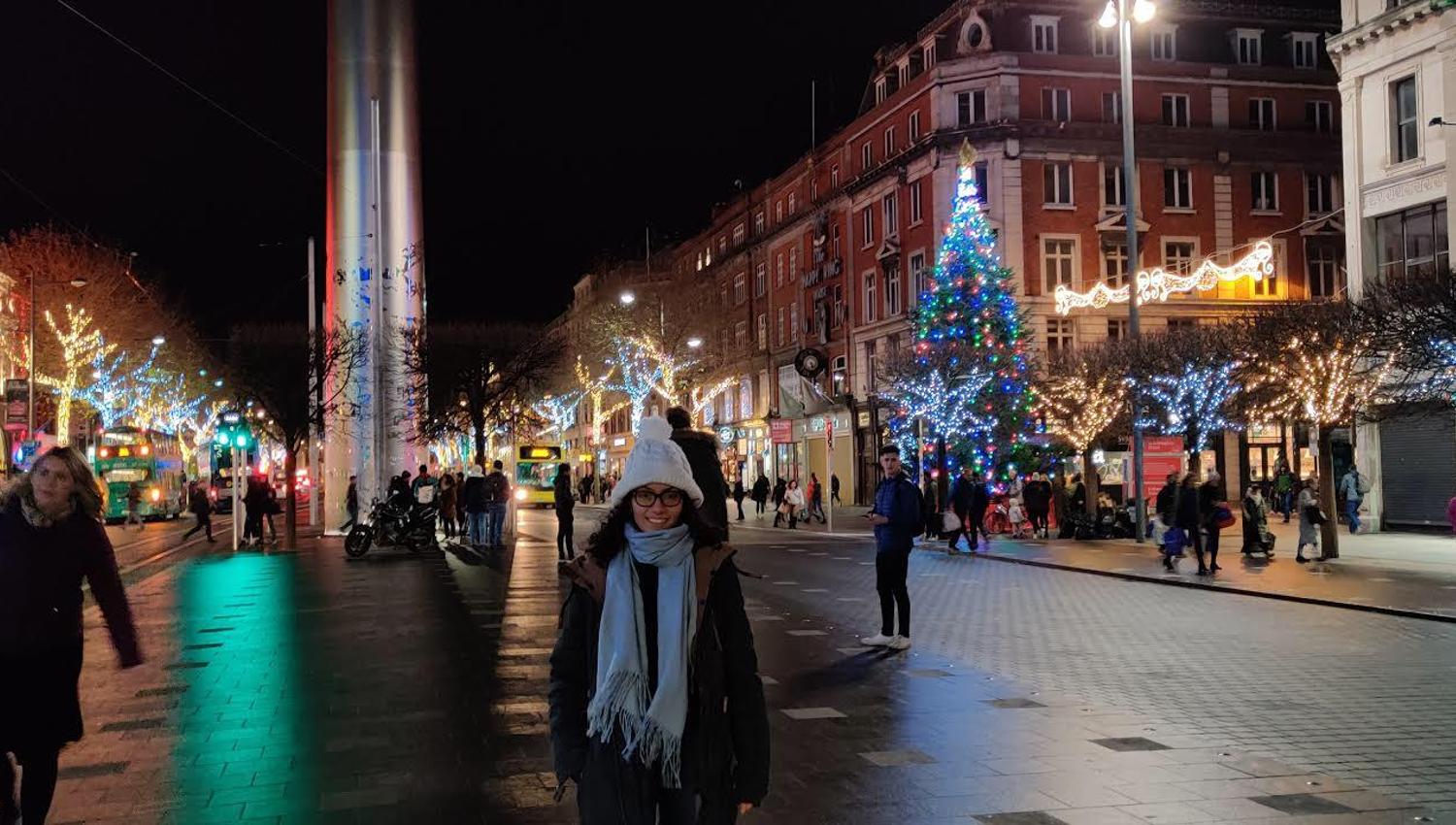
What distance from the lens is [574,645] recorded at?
381cm

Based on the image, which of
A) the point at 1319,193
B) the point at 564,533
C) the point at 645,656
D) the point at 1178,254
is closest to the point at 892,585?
the point at 645,656

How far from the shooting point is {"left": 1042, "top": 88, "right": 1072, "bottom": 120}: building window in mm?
49250

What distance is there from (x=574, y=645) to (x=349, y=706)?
229 inches

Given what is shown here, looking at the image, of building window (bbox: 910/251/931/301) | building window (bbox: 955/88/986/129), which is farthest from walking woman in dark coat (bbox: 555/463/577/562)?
building window (bbox: 955/88/986/129)

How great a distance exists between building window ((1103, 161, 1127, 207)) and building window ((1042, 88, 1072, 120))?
265 centimetres

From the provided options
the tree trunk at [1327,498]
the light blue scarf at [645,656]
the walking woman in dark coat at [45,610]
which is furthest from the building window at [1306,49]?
the light blue scarf at [645,656]

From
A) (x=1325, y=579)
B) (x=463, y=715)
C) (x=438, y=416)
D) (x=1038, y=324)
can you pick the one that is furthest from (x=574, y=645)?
(x=1038, y=324)

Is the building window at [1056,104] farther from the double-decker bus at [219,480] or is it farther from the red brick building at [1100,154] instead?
the double-decker bus at [219,480]

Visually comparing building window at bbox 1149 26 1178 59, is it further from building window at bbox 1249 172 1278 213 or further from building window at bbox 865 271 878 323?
building window at bbox 865 271 878 323

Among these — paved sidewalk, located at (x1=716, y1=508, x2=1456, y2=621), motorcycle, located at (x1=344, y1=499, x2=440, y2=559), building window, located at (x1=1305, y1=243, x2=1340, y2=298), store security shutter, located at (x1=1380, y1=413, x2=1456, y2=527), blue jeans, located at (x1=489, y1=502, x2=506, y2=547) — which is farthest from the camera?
building window, located at (x1=1305, y1=243, x2=1340, y2=298)

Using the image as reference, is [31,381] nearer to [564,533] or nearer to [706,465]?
[564,533]

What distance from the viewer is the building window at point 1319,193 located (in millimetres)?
51375

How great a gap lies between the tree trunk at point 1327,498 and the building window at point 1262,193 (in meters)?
30.3

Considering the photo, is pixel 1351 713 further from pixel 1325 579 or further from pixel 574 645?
pixel 1325 579
